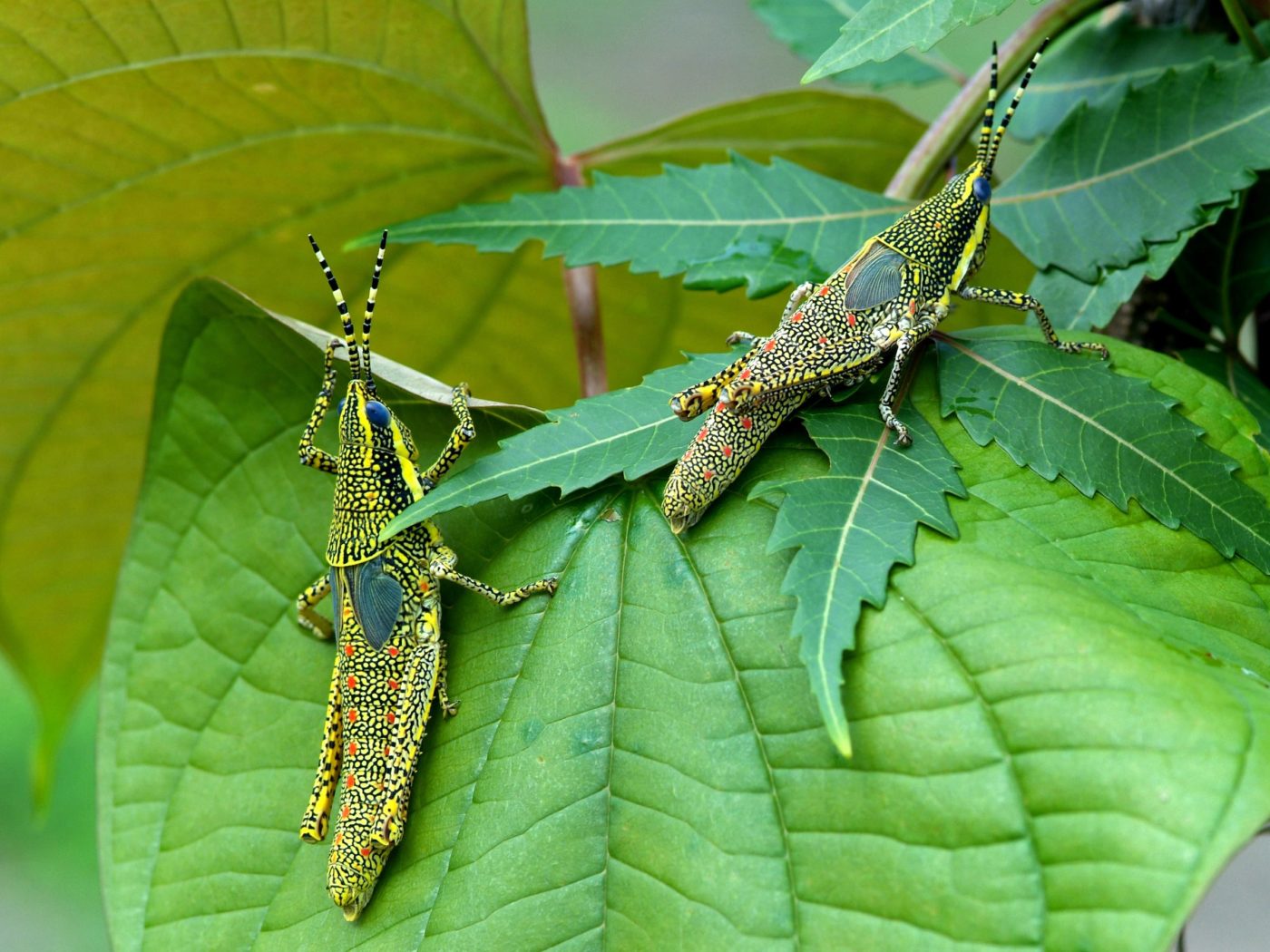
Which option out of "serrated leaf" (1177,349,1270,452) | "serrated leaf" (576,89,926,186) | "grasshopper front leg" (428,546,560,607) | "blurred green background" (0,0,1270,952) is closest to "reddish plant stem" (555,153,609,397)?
"serrated leaf" (576,89,926,186)

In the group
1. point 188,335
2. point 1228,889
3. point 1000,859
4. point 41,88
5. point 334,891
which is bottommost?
point 1228,889

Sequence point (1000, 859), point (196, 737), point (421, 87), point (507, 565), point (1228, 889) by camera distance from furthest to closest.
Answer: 1. point (1228, 889)
2. point (421, 87)
3. point (196, 737)
4. point (507, 565)
5. point (1000, 859)

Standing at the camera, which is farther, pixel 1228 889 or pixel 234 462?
pixel 1228 889

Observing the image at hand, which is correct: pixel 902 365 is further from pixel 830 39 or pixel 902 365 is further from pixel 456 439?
pixel 830 39

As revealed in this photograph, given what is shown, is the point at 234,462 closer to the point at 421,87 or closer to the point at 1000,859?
the point at 421,87

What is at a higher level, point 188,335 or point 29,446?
point 188,335

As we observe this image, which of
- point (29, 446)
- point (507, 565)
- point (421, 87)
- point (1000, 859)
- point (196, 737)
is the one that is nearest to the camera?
point (1000, 859)

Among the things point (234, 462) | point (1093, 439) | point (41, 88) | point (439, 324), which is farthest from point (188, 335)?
point (1093, 439)

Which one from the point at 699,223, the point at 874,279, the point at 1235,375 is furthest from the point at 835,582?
the point at 1235,375
